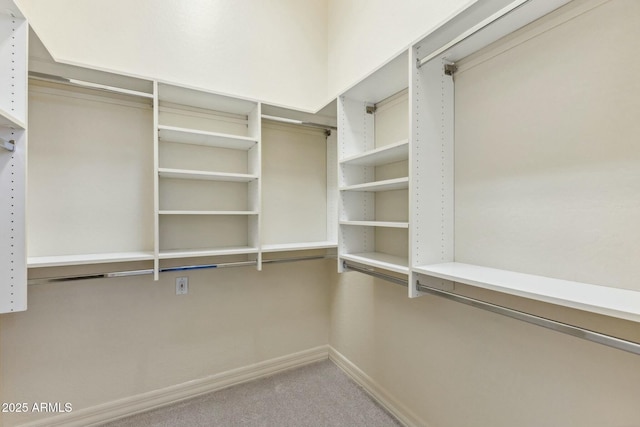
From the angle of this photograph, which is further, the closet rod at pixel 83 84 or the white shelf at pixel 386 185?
the closet rod at pixel 83 84

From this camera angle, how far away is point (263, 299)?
2.37 meters

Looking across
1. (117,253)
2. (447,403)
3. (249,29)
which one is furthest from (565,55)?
(117,253)

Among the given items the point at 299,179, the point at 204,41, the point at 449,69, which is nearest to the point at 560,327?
the point at 449,69

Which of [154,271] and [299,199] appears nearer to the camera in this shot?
[154,271]

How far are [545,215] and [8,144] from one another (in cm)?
223

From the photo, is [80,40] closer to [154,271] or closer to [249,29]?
[249,29]

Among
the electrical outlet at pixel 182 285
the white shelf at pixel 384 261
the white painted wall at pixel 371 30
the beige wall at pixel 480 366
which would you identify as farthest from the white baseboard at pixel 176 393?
→ the white painted wall at pixel 371 30

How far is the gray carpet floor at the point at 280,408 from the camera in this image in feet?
6.01

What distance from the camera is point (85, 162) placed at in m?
1.79

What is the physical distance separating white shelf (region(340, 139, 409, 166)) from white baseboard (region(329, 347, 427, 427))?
162 cm

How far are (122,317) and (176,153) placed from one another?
121cm

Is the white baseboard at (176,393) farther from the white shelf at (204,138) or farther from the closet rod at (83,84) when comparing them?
the closet rod at (83,84)

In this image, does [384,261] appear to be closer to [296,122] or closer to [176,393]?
[296,122]

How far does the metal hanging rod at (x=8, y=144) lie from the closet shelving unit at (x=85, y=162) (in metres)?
0.65
